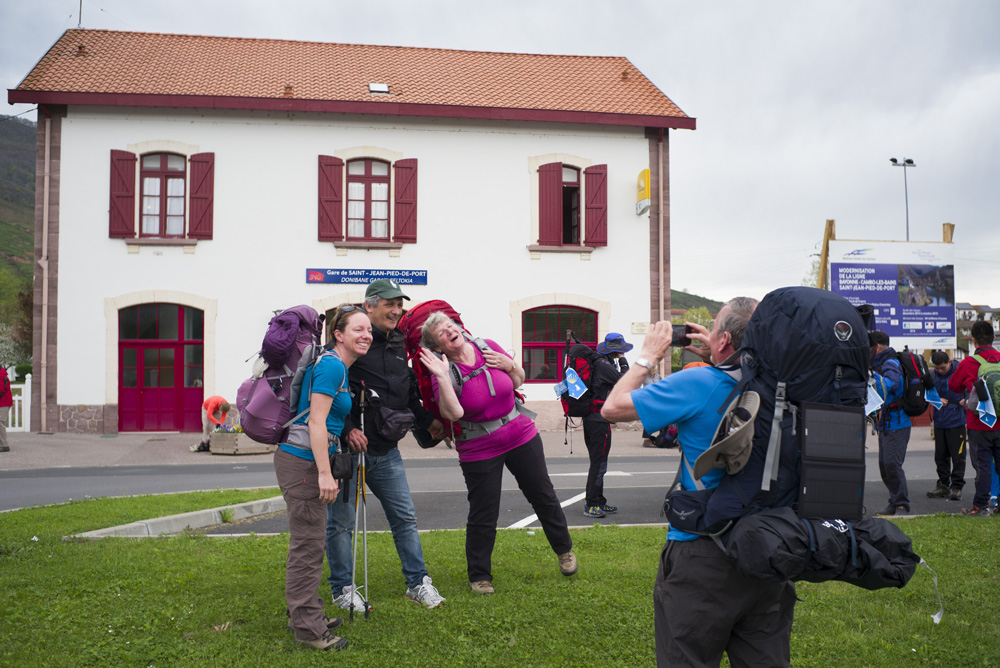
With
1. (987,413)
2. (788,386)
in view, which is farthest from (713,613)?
(987,413)

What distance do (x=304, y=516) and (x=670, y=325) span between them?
217cm

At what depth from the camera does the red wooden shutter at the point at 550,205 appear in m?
19.5

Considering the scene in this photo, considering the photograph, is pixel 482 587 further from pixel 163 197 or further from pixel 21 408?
pixel 21 408

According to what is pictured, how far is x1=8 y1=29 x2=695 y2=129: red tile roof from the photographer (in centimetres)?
1831

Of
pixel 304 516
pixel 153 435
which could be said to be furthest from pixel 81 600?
pixel 153 435

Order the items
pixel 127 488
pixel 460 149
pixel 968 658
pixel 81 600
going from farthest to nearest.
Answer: pixel 460 149, pixel 127 488, pixel 81 600, pixel 968 658

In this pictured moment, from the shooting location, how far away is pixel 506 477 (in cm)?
1070

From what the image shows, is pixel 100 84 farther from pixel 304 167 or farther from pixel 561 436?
pixel 561 436

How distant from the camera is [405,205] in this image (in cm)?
1905

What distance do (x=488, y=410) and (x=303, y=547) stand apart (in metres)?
1.36

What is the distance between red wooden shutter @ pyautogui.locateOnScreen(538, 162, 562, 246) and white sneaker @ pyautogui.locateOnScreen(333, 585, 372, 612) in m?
15.4

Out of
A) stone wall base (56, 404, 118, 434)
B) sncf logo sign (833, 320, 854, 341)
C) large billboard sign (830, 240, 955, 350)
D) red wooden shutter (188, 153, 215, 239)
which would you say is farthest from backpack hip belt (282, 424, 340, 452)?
large billboard sign (830, 240, 955, 350)

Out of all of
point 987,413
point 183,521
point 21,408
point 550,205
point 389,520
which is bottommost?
point 183,521

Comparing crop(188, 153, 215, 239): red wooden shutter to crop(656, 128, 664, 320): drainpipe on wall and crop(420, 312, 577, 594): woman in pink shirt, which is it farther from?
crop(420, 312, 577, 594): woman in pink shirt
